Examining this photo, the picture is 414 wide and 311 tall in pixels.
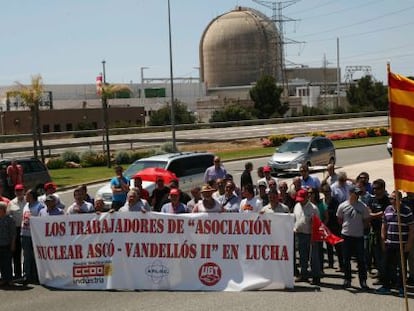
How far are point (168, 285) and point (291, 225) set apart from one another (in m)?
2.14

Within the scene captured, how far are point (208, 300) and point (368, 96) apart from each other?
8727 centimetres

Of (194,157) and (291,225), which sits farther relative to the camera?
(194,157)

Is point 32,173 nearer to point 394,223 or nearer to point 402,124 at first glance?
point 394,223

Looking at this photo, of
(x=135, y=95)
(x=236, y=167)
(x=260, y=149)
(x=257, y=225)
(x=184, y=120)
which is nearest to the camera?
(x=257, y=225)

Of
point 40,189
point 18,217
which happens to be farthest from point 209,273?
point 40,189

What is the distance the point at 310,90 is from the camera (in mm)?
115875

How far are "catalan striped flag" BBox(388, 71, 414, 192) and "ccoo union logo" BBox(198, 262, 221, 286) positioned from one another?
387 centimetres

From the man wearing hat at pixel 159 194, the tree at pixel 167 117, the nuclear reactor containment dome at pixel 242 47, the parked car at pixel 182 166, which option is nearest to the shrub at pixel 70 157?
the parked car at pixel 182 166

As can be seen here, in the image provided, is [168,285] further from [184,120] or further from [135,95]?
[135,95]

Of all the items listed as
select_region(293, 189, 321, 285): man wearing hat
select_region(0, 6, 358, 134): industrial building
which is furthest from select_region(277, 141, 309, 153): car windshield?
select_region(0, 6, 358, 134): industrial building

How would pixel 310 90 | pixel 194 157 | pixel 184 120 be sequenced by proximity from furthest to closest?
pixel 310 90
pixel 184 120
pixel 194 157

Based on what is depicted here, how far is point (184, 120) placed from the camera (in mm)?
81938

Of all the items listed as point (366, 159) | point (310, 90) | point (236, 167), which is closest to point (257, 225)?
point (236, 167)

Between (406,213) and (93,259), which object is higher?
(406,213)
